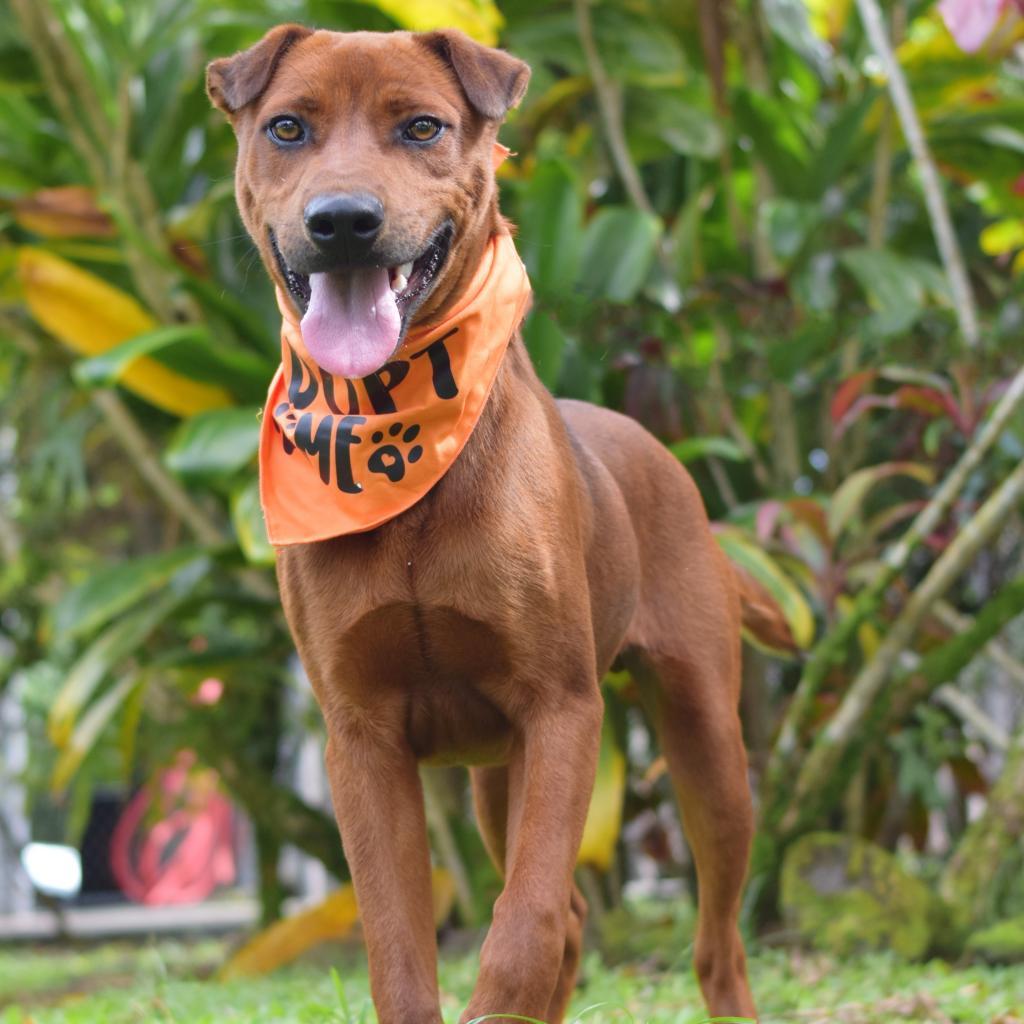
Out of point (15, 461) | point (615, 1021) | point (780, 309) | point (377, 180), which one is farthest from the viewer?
point (15, 461)

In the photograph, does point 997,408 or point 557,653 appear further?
point 997,408

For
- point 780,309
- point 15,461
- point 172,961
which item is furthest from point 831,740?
point 15,461

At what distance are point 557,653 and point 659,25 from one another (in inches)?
187

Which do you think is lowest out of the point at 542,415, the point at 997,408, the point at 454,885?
the point at 454,885

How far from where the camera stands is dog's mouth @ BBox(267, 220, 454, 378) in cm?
254

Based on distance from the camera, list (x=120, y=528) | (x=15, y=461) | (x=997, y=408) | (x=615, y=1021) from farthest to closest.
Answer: (x=120, y=528)
(x=15, y=461)
(x=997, y=408)
(x=615, y=1021)

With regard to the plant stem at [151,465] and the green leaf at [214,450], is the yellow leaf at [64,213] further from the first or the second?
the green leaf at [214,450]

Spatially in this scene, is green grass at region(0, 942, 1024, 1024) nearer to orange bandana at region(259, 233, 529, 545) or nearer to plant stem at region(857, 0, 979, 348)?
orange bandana at region(259, 233, 529, 545)

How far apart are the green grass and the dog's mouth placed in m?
1.25

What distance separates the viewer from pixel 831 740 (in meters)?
4.95

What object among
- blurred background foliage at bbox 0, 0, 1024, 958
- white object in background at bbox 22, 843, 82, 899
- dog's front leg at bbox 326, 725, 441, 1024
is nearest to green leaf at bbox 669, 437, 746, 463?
blurred background foliage at bbox 0, 0, 1024, 958

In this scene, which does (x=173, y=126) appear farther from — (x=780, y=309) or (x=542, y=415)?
(x=542, y=415)

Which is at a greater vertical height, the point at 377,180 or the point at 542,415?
the point at 377,180

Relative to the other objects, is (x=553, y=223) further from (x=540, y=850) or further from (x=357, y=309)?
(x=540, y=850)
